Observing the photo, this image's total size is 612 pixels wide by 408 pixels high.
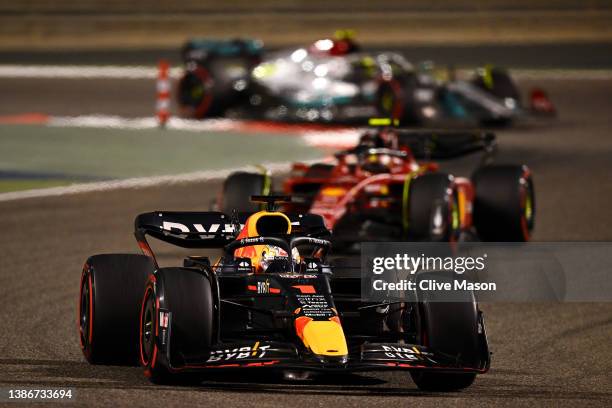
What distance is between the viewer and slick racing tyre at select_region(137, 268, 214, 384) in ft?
28.3

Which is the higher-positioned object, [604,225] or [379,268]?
[379,268]

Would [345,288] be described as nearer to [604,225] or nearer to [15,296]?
[15,296]

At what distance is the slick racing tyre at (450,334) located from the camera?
884cm

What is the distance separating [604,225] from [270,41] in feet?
86.5

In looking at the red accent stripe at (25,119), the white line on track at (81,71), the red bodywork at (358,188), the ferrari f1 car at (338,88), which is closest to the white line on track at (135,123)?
the red accent stripe at (25,119)

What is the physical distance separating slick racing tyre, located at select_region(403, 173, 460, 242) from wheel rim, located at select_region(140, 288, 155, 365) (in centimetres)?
528

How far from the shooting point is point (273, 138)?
84.9ft

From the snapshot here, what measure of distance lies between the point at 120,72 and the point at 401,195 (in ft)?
75.7

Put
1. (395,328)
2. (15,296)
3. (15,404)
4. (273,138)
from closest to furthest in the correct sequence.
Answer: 1. (15,404)
2. (395,328)
3. (15,296)
4. (273,138)

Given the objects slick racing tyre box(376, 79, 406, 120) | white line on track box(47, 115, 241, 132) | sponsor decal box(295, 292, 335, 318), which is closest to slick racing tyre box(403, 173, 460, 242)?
sponsor decal box(295, 292, 335, 318)

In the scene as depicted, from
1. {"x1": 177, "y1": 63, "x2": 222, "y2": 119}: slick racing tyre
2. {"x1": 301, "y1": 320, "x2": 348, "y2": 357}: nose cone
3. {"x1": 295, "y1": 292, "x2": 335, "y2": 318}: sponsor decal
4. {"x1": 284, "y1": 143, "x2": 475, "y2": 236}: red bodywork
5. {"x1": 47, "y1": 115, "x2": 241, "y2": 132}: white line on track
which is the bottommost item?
{"x1": 47, "y1": 115, "x2": 241, "y2": 132}: white line on track

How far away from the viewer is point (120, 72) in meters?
37.2

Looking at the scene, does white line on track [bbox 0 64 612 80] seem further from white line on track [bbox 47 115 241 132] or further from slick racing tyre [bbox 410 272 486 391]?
slick racing tyre [bbox 410 272 486 391]

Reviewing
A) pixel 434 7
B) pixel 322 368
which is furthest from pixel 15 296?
pixel 434 7
